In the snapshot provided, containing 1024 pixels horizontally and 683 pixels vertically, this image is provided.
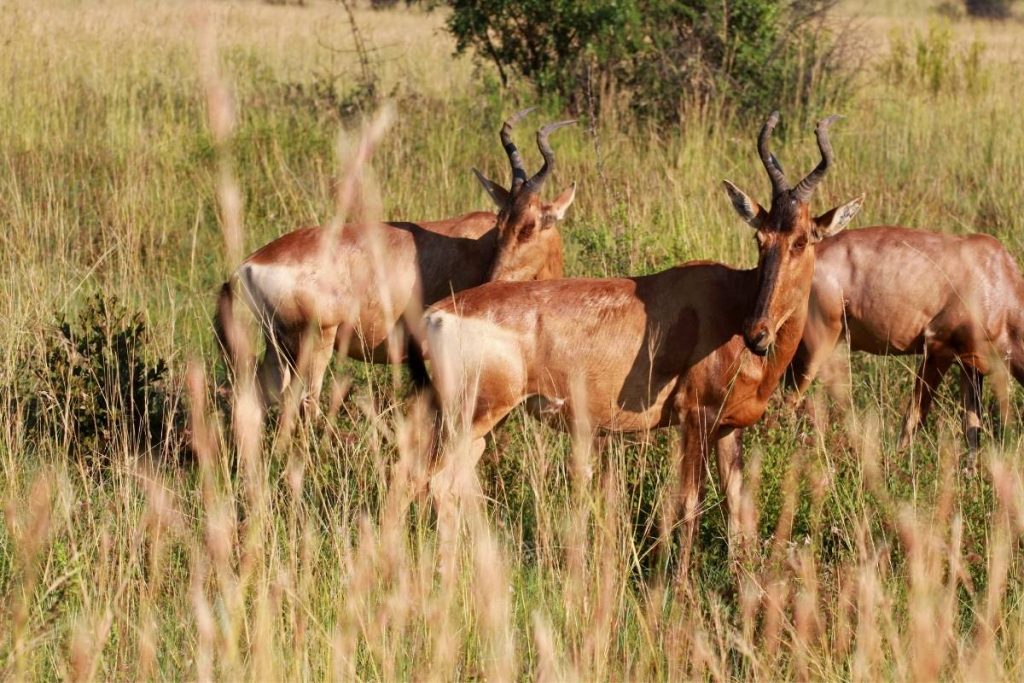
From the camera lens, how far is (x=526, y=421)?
5781 mm

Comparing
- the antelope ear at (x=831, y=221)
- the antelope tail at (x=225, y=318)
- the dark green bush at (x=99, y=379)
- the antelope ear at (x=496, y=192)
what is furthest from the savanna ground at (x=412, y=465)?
the antelope ear at (x=831, y=221)

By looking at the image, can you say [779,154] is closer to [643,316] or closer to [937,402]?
[937,402]

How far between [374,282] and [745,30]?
22.5 ft

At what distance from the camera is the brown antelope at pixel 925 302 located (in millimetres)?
7410

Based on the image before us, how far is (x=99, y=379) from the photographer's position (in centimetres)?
683

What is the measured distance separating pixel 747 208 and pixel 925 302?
6.14 feet

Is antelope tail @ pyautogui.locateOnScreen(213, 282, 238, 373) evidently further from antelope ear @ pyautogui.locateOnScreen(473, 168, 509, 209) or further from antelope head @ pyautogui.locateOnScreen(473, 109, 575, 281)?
antelope ear @ pyautogui.locateOnScreen(473, 168, 509, 209)

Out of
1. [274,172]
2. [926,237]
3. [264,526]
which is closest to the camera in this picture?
[264,526]

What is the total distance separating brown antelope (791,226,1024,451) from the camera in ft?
24.3

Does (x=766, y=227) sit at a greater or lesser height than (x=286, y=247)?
greater

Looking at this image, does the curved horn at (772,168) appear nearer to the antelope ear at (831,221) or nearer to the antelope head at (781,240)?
the antelope head at (781,240)

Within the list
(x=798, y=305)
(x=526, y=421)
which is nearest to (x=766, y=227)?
(x=798, y=305)

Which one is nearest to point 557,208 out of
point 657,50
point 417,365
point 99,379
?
point 417,365

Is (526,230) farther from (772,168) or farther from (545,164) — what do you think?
(772,168)
